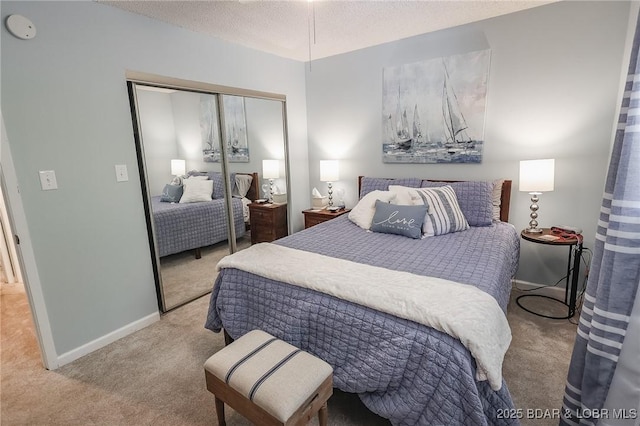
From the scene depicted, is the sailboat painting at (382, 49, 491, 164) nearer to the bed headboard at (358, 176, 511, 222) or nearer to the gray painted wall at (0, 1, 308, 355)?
the bed headboard at (358, 176, 511, 222)

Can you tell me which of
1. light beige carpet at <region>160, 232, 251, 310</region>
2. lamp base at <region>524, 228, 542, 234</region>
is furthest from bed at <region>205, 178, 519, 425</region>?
light beige carpet at <region>160, 232, 251, 310</region>

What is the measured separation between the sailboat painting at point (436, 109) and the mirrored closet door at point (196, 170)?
1.31 m

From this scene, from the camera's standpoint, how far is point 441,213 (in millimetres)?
2533

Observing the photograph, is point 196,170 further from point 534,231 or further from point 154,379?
point 534,231

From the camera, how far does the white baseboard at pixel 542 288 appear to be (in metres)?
2.78

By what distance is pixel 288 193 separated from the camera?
3.88 m

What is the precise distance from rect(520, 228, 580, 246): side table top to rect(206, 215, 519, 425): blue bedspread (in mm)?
191

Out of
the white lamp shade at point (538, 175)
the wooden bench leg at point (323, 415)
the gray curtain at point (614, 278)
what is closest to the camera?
the gray curtain at point (614, 278)

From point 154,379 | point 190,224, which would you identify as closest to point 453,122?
point 190,224

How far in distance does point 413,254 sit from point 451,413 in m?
0.97

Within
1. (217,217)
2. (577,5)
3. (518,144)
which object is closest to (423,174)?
(518,144)

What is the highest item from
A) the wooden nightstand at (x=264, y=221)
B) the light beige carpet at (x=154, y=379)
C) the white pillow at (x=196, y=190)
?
the white pillow at (x=196, y=190)

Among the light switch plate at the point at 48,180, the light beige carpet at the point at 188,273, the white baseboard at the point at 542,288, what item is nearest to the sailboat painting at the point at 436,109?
the white baseboard at the point at 542,288

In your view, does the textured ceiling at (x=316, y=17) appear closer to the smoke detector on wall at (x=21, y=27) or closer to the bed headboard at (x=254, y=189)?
the smoke detector on wall at (x=21, y=27)
